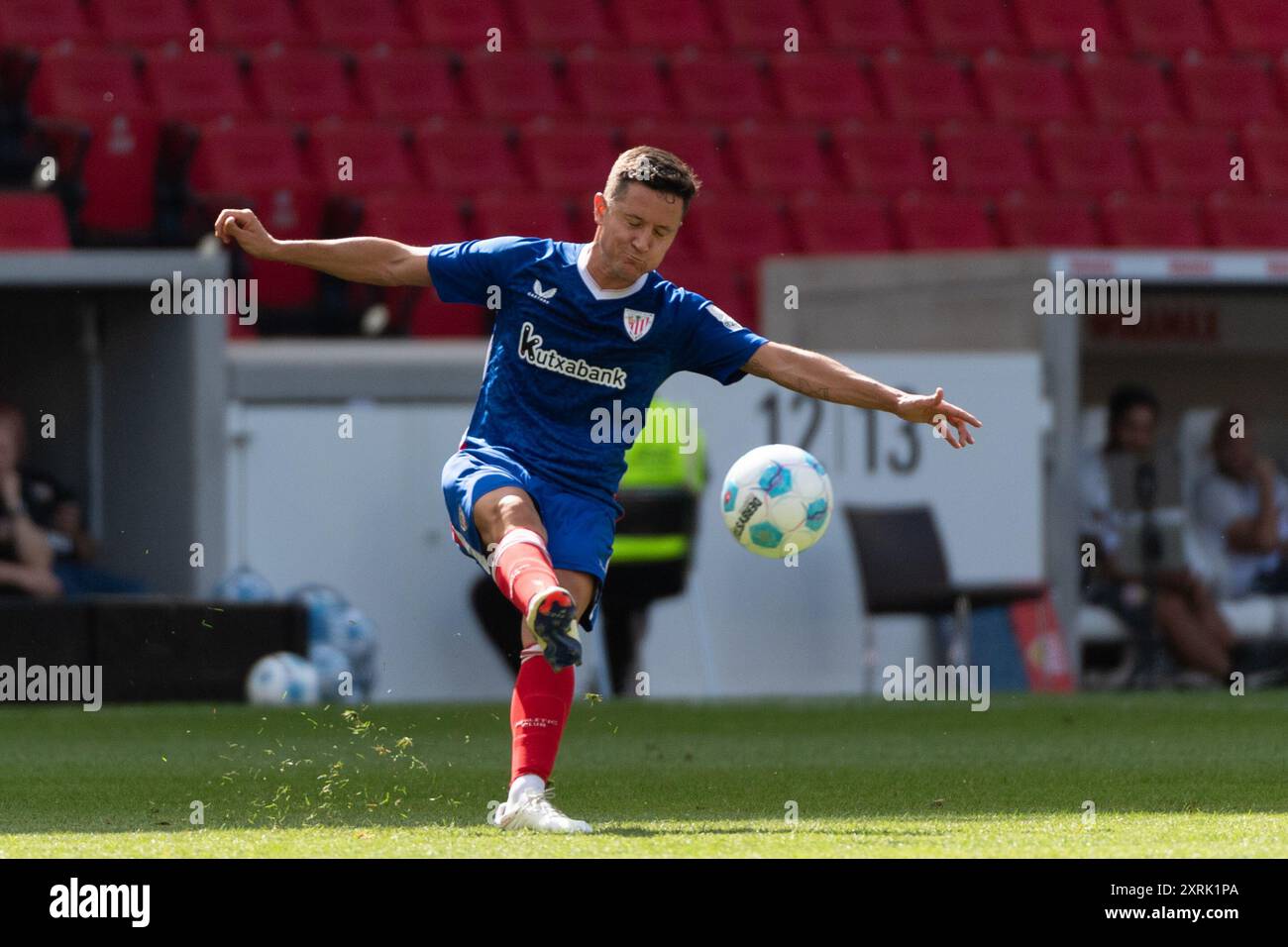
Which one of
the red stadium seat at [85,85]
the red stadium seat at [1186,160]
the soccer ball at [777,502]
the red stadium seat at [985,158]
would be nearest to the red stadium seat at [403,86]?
the red stadium seat at [85,85]

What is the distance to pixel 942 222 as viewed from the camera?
53.7 ft

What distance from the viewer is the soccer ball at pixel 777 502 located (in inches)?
262

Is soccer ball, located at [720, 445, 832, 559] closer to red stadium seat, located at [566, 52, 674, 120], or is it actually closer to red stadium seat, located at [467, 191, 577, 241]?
red stadium seat, located at [467, 191, 577, 241]

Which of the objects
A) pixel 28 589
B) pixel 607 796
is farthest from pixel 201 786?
pixel 28 589

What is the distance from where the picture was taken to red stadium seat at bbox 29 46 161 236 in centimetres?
1362

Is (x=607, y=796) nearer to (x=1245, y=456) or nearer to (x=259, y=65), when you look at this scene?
(x=1245, y=456)

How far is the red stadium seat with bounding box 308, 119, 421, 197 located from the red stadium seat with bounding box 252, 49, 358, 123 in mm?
314

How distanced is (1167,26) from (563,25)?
537 centimetres

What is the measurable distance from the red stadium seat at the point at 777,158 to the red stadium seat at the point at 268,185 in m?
3.24

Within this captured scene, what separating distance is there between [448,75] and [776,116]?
2.53 metres

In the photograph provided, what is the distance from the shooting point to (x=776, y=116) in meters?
17.3

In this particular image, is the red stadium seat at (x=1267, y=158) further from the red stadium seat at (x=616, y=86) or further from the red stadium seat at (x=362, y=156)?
the red stadium seat at (x=362, y=156)

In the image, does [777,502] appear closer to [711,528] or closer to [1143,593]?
[711,528]

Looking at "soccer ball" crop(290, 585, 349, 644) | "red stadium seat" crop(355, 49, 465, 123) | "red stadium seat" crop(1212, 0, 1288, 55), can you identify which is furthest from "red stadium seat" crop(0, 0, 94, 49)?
"red stadium seat" crop(1212, 0, 1288, 55)
